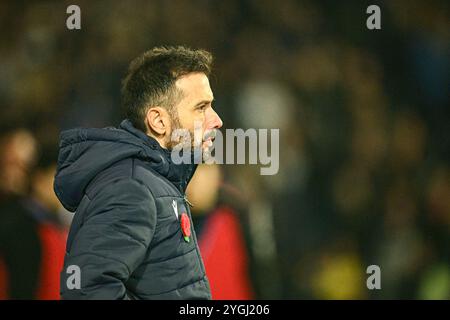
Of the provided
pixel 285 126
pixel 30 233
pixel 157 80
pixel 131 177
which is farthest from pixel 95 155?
pixel 285 126

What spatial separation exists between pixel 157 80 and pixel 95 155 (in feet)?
0.66

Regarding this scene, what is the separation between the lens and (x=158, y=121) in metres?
1.12

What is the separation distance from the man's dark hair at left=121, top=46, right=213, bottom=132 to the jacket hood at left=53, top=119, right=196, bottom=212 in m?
0.07

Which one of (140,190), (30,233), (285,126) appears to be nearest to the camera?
(140,190)

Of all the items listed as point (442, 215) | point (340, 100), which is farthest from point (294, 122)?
point (442, 215)

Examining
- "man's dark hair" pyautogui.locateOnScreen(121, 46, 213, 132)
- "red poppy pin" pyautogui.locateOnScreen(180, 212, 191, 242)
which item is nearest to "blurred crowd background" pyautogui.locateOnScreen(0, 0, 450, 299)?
"man's dark hair" pyautogui.locateOnScreen(121, 46, 213, 132)

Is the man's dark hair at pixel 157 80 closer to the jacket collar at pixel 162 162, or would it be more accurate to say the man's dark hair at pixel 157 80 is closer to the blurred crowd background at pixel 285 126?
the jacket collar at pixel 162 162

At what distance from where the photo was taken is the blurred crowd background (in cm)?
203

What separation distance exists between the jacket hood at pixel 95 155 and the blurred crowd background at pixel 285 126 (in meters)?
1.00

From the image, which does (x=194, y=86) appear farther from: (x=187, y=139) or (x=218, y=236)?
(x=218, y=236)
